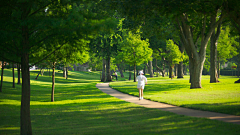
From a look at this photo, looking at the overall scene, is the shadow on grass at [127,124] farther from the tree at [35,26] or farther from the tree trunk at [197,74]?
the tree trunk at [197,74]

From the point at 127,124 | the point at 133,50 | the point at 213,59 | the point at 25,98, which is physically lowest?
the point at 127,124

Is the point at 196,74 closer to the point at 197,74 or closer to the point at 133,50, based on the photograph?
the point at 197,74

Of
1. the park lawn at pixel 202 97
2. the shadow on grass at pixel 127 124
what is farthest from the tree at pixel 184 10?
the shadow on grass at pixel 127 124

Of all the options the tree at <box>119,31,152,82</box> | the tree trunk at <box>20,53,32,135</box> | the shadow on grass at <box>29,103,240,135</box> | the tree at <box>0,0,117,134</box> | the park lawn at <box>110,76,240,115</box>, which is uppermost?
the tree at <box>119,31,152,82</box>

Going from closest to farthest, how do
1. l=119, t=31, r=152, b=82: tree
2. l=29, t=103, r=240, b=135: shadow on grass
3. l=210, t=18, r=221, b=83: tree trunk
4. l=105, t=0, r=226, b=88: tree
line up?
l=29, t=103, r=240, b=135: shadow on grass, l=105, t=0, r=226, b=88: tree, l=210, t=18, r=221, b=83: tree trunk, l=119, t=31, r=152, b=82: tree

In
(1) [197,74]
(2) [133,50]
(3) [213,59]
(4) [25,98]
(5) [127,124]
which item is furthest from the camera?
(2) [133,50]

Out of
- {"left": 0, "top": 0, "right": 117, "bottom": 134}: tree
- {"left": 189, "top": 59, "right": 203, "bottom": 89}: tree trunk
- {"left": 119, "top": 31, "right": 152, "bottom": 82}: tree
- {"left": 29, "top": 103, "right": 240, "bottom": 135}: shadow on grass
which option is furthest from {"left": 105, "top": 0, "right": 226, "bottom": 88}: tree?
{"left": 119, "top": 31, "right": 152, "bottom": 82}: tree

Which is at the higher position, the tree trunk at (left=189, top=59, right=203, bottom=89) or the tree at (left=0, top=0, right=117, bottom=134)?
the tree at (left=0, top=0, right=117, bottom=134)

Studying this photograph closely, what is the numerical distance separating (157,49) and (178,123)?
159 ft

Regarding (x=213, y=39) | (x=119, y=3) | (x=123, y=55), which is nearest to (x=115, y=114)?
(x=119, y=3)

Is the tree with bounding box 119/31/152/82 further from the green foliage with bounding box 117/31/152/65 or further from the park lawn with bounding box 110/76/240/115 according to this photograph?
the park lawn with bounding box 110/76/240/115

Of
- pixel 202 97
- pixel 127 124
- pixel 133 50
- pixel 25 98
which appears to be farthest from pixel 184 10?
pixel 133 50

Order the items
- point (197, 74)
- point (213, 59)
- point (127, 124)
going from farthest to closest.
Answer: point (213, 59)
point (197, 74)
point (127, 124)

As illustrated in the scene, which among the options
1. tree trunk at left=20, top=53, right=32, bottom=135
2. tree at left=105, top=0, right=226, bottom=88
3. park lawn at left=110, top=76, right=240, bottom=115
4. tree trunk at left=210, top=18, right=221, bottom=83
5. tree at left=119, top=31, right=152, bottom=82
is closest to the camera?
tree trunk at left=20, top=53, right=32, bottom=135
